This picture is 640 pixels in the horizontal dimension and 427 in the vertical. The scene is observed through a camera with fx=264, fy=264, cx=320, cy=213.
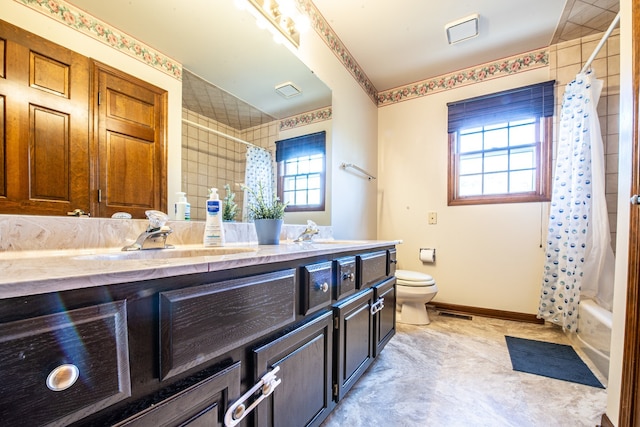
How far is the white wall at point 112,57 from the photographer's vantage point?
2.29 ft

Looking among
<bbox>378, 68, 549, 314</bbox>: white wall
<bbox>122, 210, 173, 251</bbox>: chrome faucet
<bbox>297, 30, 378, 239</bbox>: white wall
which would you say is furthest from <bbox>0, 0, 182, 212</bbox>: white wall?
<bbox>378, 68, 549, 314</bbox>: white wall

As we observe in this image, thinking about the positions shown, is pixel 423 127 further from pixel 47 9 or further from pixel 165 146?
pixel 47 9

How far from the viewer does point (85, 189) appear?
80 cm

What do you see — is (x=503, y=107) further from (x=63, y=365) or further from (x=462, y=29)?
(x=63, y=365)

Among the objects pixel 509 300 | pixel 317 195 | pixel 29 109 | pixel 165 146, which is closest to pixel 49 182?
pixel 29 109

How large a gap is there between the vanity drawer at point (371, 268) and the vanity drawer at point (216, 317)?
22.0 inches

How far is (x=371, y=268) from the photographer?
135 centimetres

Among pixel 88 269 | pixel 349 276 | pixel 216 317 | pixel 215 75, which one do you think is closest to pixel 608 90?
pixel 349 276

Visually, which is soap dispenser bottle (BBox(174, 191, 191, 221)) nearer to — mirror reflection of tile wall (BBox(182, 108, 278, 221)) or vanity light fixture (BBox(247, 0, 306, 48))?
mirror reflection of tile wall (BBox(182, 108, 278, 221))

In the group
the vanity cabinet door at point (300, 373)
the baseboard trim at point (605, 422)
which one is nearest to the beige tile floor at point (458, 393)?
the baseboard trim at point (605, 422)

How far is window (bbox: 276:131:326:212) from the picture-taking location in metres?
1.65

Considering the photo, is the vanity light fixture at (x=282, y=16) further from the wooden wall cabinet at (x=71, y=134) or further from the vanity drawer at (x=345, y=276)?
the vanity drawer at (x=345, y=276)

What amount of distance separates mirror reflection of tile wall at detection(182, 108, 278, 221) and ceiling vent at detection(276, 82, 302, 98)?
1.12ft

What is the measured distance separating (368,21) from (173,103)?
5.45ft
